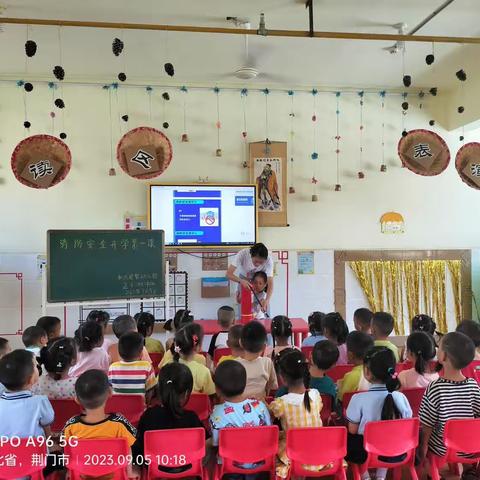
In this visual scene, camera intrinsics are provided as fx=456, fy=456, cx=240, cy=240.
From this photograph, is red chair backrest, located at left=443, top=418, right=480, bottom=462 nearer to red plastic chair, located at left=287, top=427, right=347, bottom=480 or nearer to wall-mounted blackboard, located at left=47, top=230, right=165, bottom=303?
red plastic chair, located at left=287, top=427, right=347, bottom=480

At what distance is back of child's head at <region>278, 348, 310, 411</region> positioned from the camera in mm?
2162

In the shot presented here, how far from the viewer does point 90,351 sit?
121 inches

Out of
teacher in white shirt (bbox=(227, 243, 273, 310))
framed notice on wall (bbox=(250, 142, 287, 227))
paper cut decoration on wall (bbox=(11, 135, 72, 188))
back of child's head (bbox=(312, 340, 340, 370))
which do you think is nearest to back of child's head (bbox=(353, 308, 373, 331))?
back of child's head (bbox=(312, 340, 340, 370))

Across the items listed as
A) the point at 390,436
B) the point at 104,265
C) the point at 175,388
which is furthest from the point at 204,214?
the point at 390,436

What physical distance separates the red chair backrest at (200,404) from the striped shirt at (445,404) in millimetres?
1103

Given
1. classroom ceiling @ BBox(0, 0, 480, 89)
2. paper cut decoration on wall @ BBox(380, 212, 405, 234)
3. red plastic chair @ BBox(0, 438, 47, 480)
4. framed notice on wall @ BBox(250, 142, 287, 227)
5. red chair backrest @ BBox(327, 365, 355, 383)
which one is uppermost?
classroom ceiling @ BBox(0, 0, 480, 89)

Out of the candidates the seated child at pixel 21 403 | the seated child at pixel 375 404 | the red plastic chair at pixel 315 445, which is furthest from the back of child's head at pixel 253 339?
the seated child at pixel 21 403

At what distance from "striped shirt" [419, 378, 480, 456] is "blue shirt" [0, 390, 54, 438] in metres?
1.84

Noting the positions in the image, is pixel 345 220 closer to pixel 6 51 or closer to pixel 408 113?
pixel 408 113

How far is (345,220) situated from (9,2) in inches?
163

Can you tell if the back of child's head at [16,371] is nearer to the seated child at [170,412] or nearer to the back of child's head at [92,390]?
the back of child's head at [92,390]

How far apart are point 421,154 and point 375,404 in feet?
10.1

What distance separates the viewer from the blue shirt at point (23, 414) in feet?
6.67

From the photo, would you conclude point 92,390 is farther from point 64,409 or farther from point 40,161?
point 40,161
